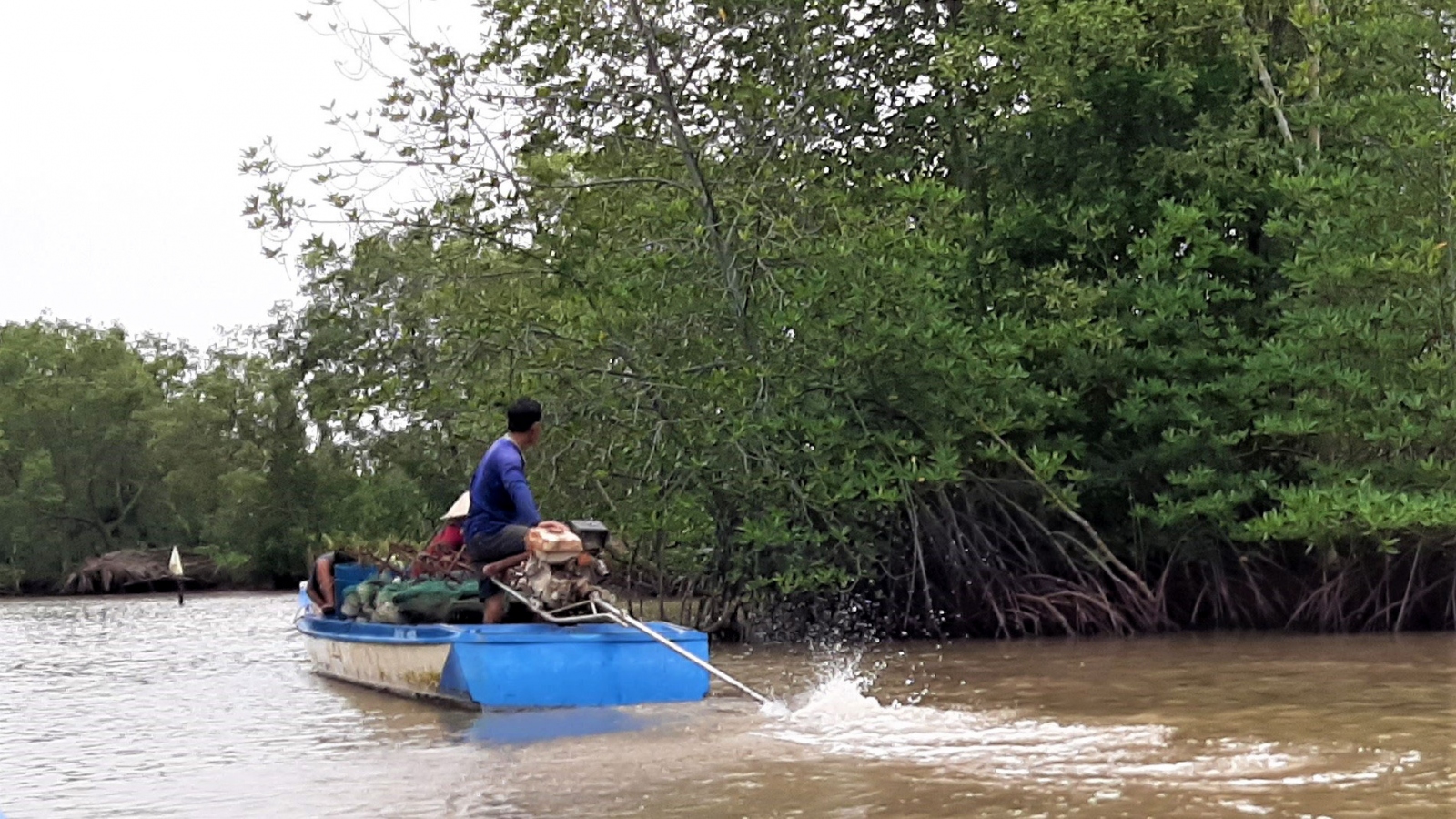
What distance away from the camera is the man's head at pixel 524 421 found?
9.80 meters

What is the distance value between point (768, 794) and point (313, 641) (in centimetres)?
728

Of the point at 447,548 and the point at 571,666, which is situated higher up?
the point at 447,548

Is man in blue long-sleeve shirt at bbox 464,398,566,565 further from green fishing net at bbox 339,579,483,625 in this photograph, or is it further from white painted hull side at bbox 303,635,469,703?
white painted hull side at bbox 303,635,469,703

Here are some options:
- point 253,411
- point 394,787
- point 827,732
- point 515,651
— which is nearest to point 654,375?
point 515,651

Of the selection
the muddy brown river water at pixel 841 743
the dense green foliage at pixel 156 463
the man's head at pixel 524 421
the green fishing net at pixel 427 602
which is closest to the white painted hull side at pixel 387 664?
the muddy brown river water at pixel 841 743

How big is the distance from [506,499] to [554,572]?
608 millimetres

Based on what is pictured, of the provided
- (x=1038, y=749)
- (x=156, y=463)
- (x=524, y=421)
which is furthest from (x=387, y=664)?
(x=156, y=463)

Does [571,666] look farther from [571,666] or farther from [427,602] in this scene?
[427,602]

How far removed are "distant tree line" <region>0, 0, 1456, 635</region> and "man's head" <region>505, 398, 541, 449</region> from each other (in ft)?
11.3

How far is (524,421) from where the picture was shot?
984 centimetres

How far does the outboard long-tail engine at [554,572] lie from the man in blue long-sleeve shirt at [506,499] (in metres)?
0.11

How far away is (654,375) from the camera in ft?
45.1

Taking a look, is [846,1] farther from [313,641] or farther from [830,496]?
[313,641]

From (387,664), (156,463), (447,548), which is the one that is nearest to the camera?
(387,664)
